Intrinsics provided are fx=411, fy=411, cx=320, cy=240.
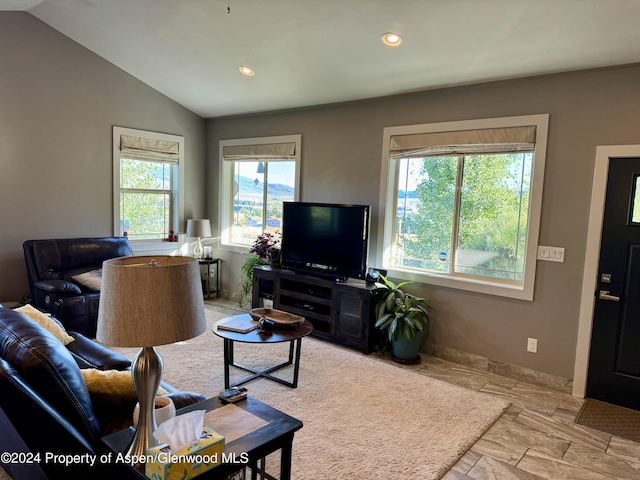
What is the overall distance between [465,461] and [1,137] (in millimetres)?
5277

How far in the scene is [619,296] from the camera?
10.6ft

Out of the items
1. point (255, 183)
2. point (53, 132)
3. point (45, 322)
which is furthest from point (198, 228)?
point (45, 322)

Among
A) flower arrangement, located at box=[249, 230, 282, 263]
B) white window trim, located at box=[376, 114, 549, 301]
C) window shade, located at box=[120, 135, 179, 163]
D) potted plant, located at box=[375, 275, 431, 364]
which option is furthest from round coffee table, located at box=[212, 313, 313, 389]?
window shade, located at box=[120, 135, 179, 163]

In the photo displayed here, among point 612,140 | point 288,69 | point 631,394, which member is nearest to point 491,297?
point 631,394

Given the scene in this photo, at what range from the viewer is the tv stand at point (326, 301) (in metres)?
4.15

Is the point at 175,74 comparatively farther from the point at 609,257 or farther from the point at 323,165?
the point at 609,257

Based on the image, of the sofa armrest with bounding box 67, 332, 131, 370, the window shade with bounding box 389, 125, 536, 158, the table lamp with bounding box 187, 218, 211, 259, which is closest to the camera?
the sofa armrest with bounding box 67, 332, 131, 370

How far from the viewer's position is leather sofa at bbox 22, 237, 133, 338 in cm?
405

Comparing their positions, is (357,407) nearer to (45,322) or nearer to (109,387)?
(109,387)

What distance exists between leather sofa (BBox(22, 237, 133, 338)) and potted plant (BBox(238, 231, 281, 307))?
4.91ft

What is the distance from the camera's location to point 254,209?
6004 millimetres

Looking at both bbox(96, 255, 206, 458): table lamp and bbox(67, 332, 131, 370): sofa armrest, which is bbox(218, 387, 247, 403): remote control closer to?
bbox(96, 255, 206, 458): table lamp

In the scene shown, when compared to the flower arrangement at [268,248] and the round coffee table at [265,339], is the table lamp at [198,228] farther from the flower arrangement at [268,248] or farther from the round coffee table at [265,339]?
the round coffee table at [265,339]

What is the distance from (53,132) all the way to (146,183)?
128cm
